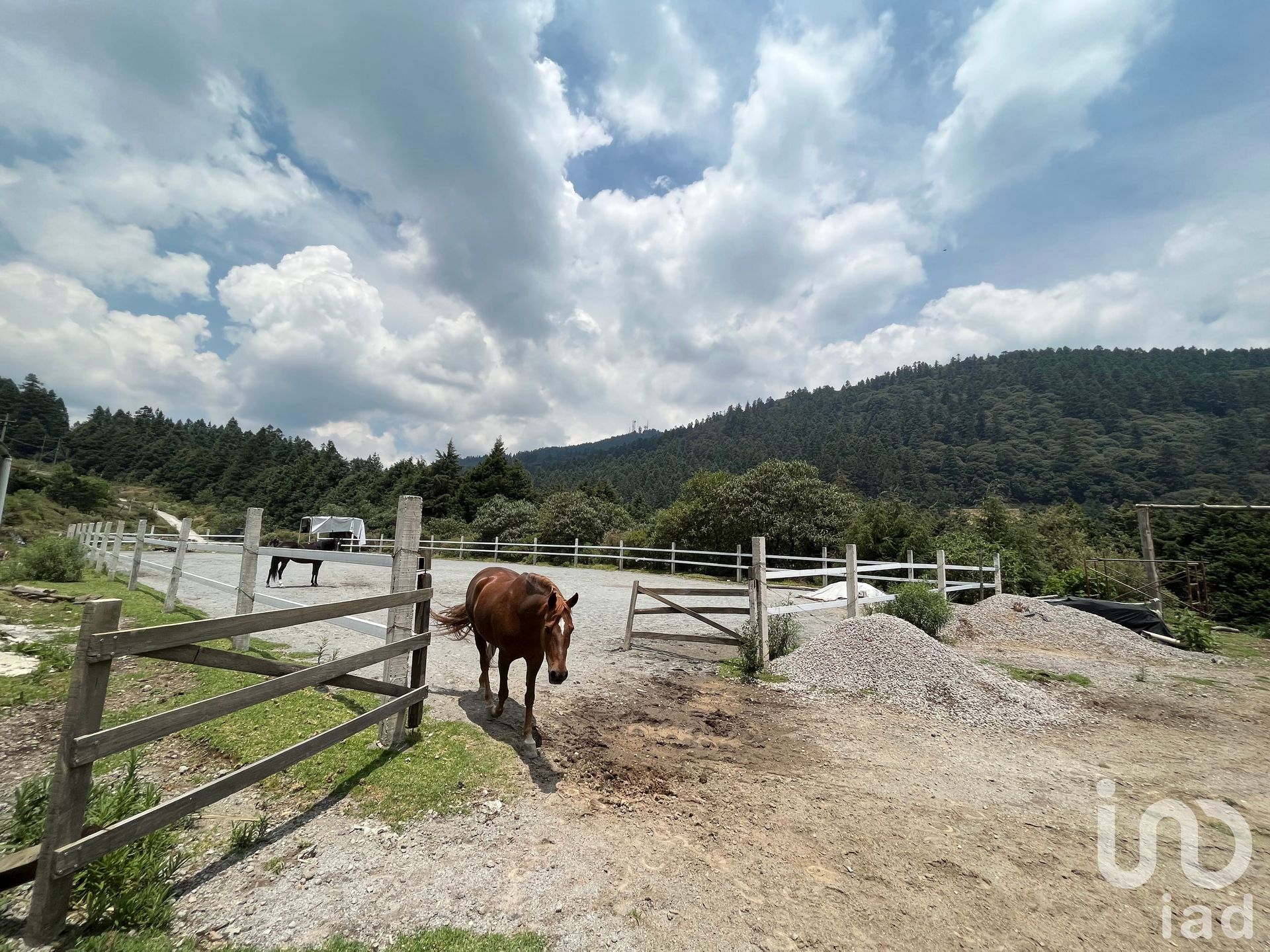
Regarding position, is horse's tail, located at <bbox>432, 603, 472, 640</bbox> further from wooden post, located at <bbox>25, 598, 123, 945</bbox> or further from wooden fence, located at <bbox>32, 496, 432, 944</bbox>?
wooden post, located at <bbox>25, 598, 123, 945</bbox>

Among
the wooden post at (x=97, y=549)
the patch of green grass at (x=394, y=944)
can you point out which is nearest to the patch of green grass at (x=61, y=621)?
the patch of green grass at (x=394, y=944)

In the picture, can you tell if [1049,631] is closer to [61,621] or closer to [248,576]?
[248,576]

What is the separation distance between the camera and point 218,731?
13.5 ft

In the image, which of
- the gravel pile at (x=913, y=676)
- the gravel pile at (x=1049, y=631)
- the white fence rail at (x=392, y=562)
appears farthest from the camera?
the gravel pile at (x=1049, y=631)

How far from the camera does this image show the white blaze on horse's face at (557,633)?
388 centimetres

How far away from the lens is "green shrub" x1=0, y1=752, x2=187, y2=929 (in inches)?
84.3

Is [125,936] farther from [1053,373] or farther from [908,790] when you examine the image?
[1053,373]

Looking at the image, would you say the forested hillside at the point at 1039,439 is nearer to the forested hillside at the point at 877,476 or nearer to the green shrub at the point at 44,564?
the forested hillside at the point at 877,476

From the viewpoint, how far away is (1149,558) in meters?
13.4

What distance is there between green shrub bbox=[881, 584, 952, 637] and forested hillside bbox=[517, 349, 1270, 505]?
85.9 meters

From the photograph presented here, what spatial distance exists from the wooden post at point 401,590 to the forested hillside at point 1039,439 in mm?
92986

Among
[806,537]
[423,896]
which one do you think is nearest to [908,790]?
[423,896]

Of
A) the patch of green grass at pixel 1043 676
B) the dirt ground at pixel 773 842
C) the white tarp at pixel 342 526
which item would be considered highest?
the white tarp at pixel 342 526

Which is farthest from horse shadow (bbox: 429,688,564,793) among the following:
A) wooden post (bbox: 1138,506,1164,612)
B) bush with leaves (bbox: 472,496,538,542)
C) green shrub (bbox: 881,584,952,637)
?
bush with leaves (bbox: 472,496,538,542)
